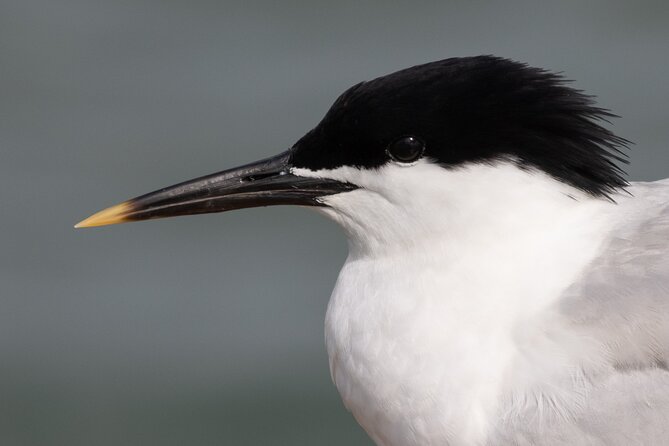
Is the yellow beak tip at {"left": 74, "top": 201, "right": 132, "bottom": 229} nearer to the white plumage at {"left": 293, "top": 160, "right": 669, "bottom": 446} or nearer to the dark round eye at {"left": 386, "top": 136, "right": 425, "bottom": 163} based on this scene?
the white plumage at {"left": 293, "top": 160, "right": 669, "bottom": 446}

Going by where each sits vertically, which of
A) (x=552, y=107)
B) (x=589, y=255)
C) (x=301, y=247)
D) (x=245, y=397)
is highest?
(x=552, y=107)

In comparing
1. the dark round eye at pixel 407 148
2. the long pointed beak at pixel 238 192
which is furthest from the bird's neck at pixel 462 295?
the long pointed beak at pixel 238 192

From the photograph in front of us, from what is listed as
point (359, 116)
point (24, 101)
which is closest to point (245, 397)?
point (24, 101)

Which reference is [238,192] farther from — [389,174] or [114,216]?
[389,174]

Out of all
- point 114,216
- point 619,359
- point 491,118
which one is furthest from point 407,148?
point 114,216

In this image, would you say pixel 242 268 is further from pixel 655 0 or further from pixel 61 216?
pixel 655 0

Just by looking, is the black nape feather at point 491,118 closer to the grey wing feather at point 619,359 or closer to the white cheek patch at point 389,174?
the white cheek patch at point 389,174

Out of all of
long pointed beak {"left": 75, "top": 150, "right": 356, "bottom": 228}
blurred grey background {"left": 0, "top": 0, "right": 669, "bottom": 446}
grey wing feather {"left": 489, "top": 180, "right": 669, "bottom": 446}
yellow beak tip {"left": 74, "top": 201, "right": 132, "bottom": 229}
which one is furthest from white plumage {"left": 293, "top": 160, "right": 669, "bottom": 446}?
blurred grey background {"left": 0, "top": 0, "right": 669, "bottom": 446}
